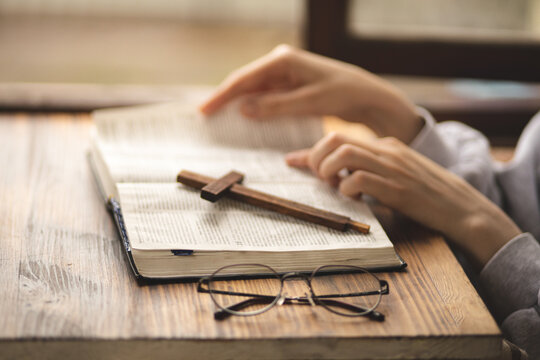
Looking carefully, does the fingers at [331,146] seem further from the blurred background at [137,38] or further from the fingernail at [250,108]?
the blurred background at [137,38]

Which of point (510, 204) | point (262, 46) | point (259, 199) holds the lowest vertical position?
point (262, 46)

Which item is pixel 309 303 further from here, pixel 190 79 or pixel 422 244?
pixel 190 79

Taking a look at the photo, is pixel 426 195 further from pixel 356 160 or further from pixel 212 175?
pixel 212 175

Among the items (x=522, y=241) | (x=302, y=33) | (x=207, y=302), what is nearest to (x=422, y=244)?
(x=522, y=241)

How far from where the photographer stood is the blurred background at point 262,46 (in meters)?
1.38

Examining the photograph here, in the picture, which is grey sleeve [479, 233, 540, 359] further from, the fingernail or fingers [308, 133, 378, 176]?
the fingernail

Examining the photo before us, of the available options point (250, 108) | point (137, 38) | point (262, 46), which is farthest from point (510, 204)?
point (137, 38)

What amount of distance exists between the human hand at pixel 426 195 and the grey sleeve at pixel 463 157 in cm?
12

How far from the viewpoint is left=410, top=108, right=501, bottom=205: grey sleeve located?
92 cm

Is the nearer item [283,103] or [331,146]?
[331,146]

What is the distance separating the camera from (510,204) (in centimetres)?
98

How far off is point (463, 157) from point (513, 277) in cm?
30

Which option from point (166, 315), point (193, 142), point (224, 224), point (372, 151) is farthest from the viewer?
point (193, 142)

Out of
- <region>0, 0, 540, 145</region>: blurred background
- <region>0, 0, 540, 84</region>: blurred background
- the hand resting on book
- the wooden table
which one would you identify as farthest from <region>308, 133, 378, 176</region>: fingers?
<region>0, 0, 540, 84</region>: blurred background
